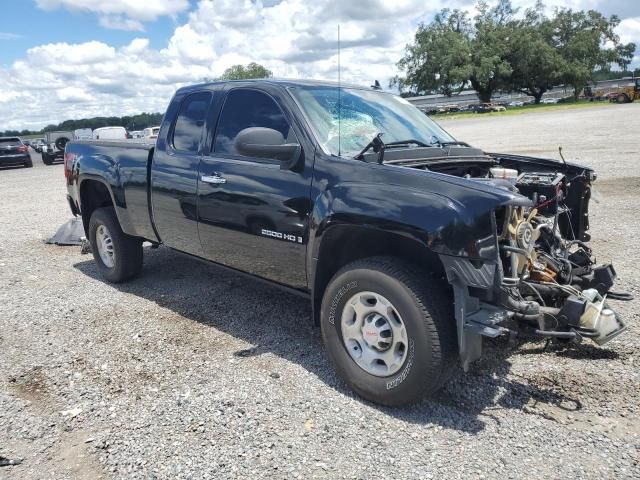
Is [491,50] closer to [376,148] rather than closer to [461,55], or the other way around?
[461,55]

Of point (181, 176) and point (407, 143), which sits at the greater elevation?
point (407, 143)

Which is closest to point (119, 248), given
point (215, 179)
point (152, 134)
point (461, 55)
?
point (215, 179)

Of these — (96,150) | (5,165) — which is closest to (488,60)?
(5,165)

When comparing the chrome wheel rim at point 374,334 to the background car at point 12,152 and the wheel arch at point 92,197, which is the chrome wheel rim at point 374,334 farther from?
the background car at point 12,152

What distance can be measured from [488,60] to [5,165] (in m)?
64.6

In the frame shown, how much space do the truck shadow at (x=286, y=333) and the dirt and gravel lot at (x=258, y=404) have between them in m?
0.01

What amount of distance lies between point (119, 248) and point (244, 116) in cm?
241

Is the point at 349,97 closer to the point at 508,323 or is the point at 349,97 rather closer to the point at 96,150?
the point at 508,323

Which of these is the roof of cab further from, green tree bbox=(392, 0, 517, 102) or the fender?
green tree bbox=(392, 0, 517, 102)

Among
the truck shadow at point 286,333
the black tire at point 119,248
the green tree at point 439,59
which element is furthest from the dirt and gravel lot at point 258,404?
the green tree at point 439,59

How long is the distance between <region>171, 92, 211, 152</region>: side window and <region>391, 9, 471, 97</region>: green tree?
75554mm

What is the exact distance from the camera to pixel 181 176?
4.71 m

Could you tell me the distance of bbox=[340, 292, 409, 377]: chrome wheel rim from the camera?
3.27m

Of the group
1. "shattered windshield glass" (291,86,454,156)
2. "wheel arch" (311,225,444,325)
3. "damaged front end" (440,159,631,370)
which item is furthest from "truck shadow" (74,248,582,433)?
"shattered windshield glass" (291,86,454,156)
